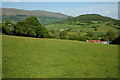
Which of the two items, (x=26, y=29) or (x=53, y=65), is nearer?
(x=53, y=65)

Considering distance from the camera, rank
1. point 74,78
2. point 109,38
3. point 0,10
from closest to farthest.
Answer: point 0,10
point 74,78
point 109,38

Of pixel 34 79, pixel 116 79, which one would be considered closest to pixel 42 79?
pixel 34 79

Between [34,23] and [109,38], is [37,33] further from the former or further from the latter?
[109,38]

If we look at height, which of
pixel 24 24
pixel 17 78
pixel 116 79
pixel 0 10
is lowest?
pixel 116 79

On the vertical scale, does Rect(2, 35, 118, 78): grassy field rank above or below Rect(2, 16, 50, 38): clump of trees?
below

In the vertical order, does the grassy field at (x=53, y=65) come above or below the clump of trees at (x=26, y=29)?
below

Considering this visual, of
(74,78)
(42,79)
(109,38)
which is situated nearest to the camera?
(42,79)

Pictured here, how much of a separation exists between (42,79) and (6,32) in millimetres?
44429

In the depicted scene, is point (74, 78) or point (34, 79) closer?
point (34, 79)

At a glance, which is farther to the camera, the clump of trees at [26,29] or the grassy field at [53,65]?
the clump of trees at [26,29]

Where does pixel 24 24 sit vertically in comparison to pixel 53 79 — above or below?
above

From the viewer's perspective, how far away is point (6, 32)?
48.5 m

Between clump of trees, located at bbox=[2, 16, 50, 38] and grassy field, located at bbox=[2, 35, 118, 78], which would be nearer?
grassy field, located at bbox=[2, 35, 118, 78]

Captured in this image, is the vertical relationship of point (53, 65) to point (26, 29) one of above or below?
below
